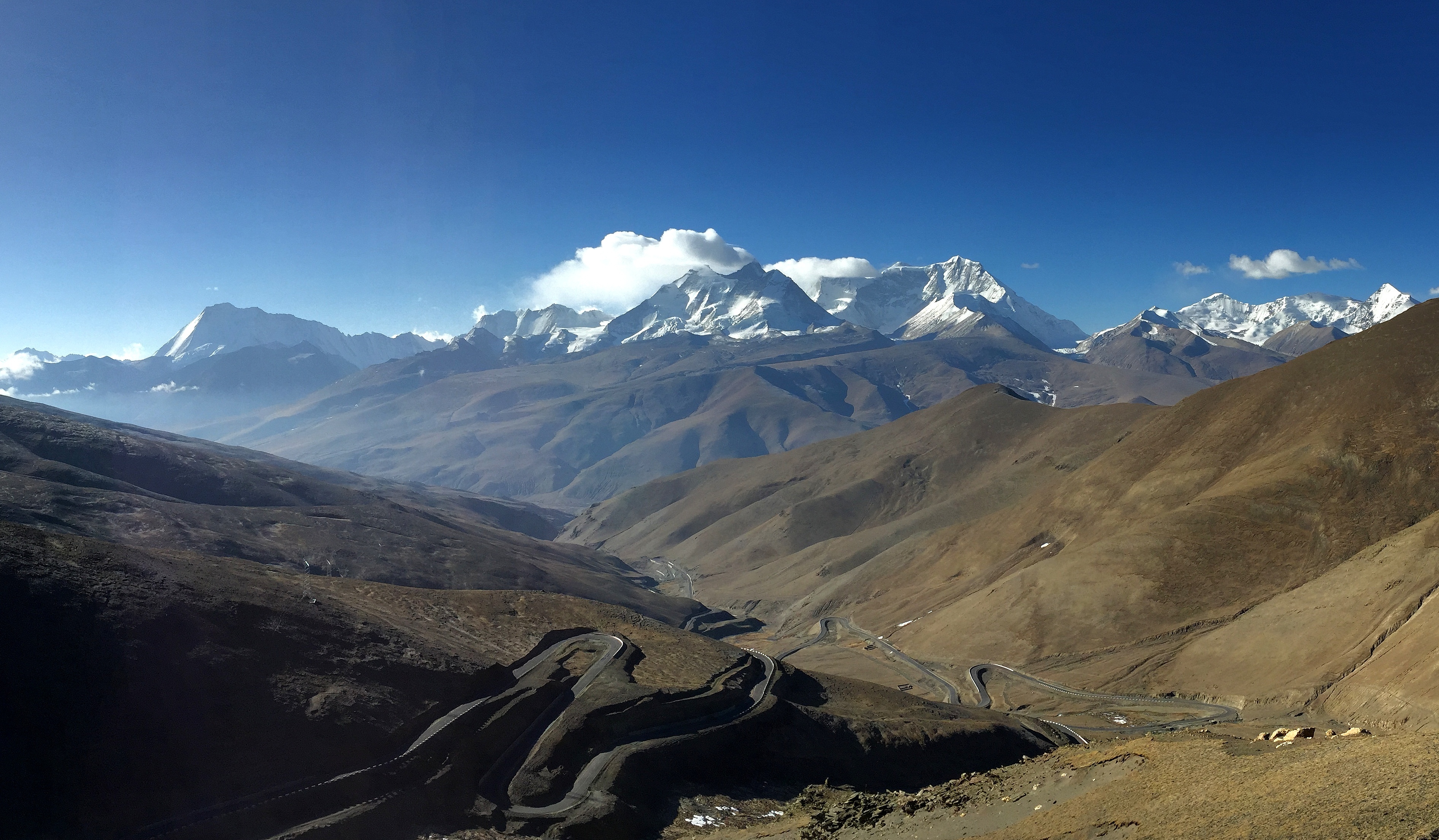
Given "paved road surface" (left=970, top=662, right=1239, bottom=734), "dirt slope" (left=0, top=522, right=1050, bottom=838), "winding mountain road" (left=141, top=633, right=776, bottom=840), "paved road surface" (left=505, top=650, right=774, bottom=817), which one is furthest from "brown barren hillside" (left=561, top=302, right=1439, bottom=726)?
"winding mountain road" (left=141, top=633, right=776, bottom=840)

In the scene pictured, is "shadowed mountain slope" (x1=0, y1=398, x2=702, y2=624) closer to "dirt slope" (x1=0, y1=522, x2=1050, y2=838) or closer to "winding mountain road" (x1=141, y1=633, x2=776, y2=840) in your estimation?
"dirt slope" (x1=0, y1=522, x2=1050, y2=838)

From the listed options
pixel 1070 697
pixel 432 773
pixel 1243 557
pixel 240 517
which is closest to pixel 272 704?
pixel 432 773

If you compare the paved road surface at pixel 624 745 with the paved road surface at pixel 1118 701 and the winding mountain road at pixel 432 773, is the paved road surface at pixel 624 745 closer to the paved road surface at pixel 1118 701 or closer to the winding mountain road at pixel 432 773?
the winding mountain road at pixel 432 773

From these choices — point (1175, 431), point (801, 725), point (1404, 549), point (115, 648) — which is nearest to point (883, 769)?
point (801, 725)

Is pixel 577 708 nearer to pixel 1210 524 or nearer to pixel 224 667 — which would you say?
pixel 224 667

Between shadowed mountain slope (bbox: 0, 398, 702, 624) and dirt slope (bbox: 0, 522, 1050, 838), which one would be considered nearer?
dirt slope (bbox: 0, 522, 1050, 838)

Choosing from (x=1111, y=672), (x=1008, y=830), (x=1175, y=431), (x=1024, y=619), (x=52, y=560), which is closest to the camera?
(x=1008, y=830)

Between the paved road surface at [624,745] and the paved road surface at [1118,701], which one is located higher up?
the paved road surface at [624,745]

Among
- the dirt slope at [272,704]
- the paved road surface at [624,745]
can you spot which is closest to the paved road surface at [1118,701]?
the dirt slope at [272,704]
